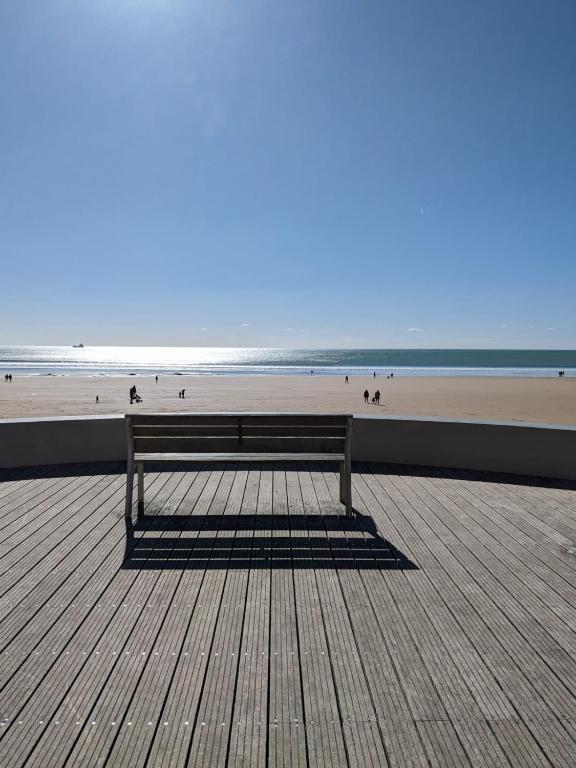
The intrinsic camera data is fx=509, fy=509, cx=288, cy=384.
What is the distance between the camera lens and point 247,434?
3.93 meters

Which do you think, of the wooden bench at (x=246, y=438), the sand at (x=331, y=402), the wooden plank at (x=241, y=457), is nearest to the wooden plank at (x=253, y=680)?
the wooden plank at (x=241, y=457)

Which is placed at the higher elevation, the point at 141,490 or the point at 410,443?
the point at 410,443

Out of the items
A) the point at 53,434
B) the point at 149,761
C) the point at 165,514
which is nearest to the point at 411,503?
the point at 165,514

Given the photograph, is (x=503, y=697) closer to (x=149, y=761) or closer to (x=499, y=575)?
(x=499, y=575)

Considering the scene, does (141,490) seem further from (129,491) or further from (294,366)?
(294,366)

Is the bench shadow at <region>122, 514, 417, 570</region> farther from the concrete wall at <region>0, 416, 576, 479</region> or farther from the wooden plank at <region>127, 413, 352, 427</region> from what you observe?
the concrete wall at <region>0, 416, 576, 479</region>

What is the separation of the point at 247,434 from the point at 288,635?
181cm

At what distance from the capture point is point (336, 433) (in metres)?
3.96

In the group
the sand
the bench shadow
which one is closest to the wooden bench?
the bench shadow

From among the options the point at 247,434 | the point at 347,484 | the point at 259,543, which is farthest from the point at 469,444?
the point at 259,543

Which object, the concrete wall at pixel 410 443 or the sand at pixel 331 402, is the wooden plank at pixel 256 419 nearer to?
the concrete wall at pixel 410 443

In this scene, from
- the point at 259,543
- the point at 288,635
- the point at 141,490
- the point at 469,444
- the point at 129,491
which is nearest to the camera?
the point at 288,635

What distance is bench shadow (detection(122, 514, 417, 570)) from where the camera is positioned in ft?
10.0

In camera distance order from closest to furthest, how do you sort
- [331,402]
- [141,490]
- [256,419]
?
1. [256,419]
2. [141,490]
3. [331,402]
